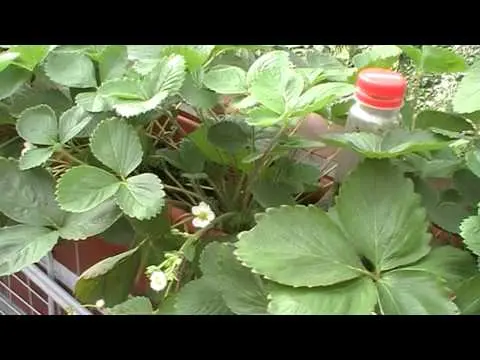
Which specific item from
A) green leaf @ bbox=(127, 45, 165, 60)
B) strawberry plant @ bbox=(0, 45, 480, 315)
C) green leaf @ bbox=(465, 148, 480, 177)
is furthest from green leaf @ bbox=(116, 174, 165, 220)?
green leaf @ bbox=(465, 148, 480, 177)

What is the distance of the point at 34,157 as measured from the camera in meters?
0.56

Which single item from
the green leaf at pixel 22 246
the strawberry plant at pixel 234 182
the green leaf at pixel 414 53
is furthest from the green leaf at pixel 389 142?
the green leaf at pixel 22 246

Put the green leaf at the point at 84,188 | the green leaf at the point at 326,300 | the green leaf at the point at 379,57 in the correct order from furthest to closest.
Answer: the green leaf at the point at 379,57 < the green leaf at the point at 84,188 < the green leaf at the point at 326,300

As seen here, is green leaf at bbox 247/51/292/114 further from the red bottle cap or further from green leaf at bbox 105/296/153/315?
green leaf at bbox 105/296/153/315

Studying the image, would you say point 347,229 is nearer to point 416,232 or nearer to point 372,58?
point 416,232

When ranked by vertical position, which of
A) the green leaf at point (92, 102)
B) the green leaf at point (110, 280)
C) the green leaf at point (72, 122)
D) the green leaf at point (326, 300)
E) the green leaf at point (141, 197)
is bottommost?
the green leaf at point (110, 280)

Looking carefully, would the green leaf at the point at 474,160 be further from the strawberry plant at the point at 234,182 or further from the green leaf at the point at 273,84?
the green leaf at the point at 273,84

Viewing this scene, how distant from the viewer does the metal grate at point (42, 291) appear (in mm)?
635

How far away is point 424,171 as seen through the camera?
1.74ft

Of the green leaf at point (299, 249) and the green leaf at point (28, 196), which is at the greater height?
the green leaf at point (299, 249)

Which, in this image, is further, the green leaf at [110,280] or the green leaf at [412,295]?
the green leaf at [110,280]

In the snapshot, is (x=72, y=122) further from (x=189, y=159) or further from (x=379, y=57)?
(x=379, y=57)

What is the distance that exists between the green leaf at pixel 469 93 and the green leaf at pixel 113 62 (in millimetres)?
261
